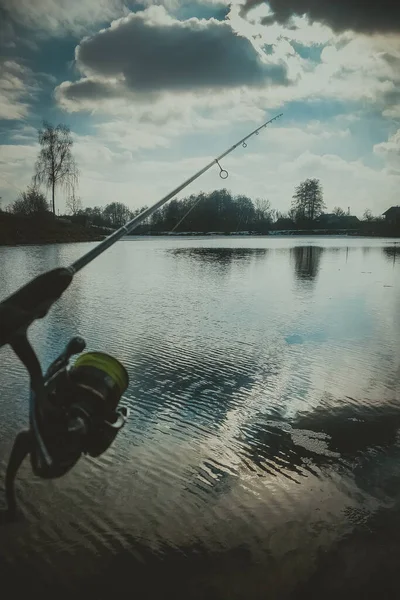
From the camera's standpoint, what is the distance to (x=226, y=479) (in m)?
4.20

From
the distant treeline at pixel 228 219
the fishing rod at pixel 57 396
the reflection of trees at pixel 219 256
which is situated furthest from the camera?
the distant treeline at pixel 228 219

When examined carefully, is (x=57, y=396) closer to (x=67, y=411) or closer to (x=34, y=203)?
(x=67, y=411)

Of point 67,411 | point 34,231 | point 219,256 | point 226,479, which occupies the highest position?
point 34,231

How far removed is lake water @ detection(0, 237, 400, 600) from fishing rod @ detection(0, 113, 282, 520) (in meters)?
1.09

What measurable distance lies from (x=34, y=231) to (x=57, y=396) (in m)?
52.9

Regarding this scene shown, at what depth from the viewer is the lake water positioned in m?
3.13

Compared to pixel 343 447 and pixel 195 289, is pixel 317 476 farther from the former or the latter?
pixel 195 289

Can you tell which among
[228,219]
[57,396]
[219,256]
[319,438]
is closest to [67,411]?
[57,396]

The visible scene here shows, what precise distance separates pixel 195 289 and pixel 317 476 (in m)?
11.7

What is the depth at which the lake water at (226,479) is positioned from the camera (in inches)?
123

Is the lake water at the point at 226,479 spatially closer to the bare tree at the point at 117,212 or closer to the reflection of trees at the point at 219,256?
the reflection of trees at the point at 219,256

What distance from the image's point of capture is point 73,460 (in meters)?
2.30

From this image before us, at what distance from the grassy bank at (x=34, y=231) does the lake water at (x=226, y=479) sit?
4047 centimetres

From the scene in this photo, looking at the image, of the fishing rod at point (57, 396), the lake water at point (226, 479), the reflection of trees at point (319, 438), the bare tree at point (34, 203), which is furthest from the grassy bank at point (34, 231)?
the fishing rod at point (57, 396)
